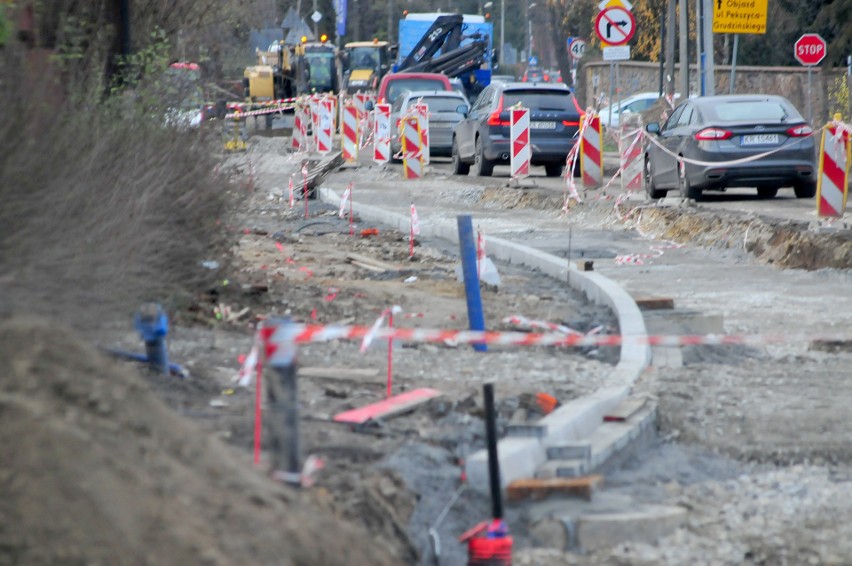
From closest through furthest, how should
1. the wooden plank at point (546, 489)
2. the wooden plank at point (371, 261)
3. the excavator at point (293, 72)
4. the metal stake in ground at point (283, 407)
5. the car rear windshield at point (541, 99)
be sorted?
the metal stake in ground at point (283, 407) < the wooden plank at point (546, 489) < the wooden plank at point (371, 261) < the car rear windshield at point (541, 99) < the excavator at point (293, 72)

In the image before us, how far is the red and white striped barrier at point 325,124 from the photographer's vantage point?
30484mm

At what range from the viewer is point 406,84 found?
37094mm

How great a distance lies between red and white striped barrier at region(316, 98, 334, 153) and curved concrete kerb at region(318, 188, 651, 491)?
1500 cm

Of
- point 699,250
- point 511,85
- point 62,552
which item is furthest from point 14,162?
point 511,85

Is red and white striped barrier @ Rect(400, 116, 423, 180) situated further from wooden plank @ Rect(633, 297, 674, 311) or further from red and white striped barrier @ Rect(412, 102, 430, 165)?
wooden plank @ Rect(633, 297, 674, 311)

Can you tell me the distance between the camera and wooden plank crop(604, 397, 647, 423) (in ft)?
21.8

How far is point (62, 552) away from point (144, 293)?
14.3 feet

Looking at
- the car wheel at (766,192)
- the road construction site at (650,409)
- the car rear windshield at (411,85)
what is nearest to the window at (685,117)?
the car wheel at (766,192)

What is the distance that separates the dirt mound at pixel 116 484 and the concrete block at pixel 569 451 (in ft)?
5.49

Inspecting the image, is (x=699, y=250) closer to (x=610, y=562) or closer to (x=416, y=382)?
(x=416, y=382)

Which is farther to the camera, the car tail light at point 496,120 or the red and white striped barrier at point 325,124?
the red and white striped barrier at point 325,124

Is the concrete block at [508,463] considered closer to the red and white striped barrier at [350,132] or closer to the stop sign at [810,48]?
the red and white striped barrier at [350,132]

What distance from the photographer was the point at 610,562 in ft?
16.1

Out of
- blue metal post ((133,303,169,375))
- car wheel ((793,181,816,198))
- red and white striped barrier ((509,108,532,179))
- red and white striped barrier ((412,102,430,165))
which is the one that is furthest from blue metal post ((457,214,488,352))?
red and white striped barrier ((412,102,430,165))
